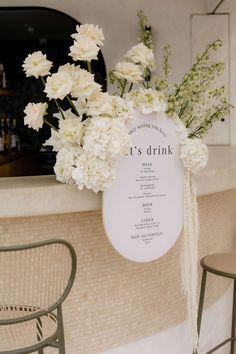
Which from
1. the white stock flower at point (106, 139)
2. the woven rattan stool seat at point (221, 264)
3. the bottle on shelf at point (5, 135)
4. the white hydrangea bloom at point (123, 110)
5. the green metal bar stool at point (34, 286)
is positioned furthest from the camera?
the bottle on shelf at point (5, 135)

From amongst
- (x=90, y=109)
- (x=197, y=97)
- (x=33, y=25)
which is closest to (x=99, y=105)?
(x=90, y=109)

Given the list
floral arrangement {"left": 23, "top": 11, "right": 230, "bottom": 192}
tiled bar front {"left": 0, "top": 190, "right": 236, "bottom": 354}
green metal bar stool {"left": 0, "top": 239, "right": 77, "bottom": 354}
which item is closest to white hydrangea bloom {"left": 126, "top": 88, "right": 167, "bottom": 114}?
floral arrangement {"left": 23, "top": 11, "right": 230, "bottom": 192}

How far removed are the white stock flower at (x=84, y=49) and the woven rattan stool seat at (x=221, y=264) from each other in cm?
101

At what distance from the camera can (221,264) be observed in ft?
7.36

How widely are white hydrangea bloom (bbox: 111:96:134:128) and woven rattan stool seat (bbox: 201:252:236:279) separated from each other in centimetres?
76

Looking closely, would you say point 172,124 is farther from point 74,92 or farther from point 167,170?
point 74,92

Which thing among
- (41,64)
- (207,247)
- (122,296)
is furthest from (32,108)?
(207,247)

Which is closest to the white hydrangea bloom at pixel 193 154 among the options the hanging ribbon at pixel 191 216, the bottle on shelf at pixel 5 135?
the hanging ribbon at pixel 191 216

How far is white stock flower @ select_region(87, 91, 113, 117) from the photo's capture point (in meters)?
1.73

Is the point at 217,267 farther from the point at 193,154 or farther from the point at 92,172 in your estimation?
the point at 92,172

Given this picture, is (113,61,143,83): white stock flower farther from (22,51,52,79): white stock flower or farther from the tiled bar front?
the tiled bar front

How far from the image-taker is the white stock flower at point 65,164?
173cm

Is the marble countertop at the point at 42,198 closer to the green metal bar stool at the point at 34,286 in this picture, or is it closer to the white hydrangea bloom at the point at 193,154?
the green metal bar stool at the point at 34,286

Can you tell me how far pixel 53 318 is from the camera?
1.69 meters
